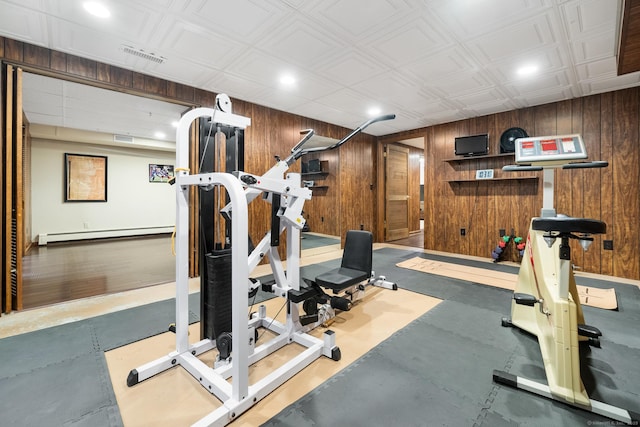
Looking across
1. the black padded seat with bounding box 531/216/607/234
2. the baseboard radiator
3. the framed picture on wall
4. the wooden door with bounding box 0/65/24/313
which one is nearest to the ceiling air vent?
the framed picture on wall

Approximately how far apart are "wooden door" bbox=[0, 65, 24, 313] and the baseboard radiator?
4.77 metres

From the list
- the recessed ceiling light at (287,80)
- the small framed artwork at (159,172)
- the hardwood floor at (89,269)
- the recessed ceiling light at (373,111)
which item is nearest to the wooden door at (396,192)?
the recessed ceiling light at (373,111)

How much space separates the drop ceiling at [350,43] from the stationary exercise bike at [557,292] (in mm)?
1343

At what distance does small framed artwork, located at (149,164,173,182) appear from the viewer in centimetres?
787

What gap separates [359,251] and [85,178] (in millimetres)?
7437

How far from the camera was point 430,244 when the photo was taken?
5.91 m

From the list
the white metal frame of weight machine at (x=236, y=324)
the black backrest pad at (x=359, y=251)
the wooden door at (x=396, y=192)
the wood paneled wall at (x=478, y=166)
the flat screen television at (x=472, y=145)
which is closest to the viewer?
the white metal frame of weight machine at (x=236, y=324)

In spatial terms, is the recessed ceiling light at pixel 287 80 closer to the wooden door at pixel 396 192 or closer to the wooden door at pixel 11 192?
the wooden door at pixel 11 192

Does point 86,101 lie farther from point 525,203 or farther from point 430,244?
point 525,203

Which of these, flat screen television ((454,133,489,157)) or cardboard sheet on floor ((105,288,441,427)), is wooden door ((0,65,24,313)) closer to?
cardboard sheet on floor ((105,288,441,427))

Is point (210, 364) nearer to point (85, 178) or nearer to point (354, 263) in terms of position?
point (354, 263)

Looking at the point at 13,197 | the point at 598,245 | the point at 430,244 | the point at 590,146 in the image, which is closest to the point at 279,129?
the point at 13,197

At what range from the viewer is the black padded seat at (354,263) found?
103 inches

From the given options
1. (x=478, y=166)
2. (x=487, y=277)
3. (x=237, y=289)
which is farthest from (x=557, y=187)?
(x=237, y=289)
